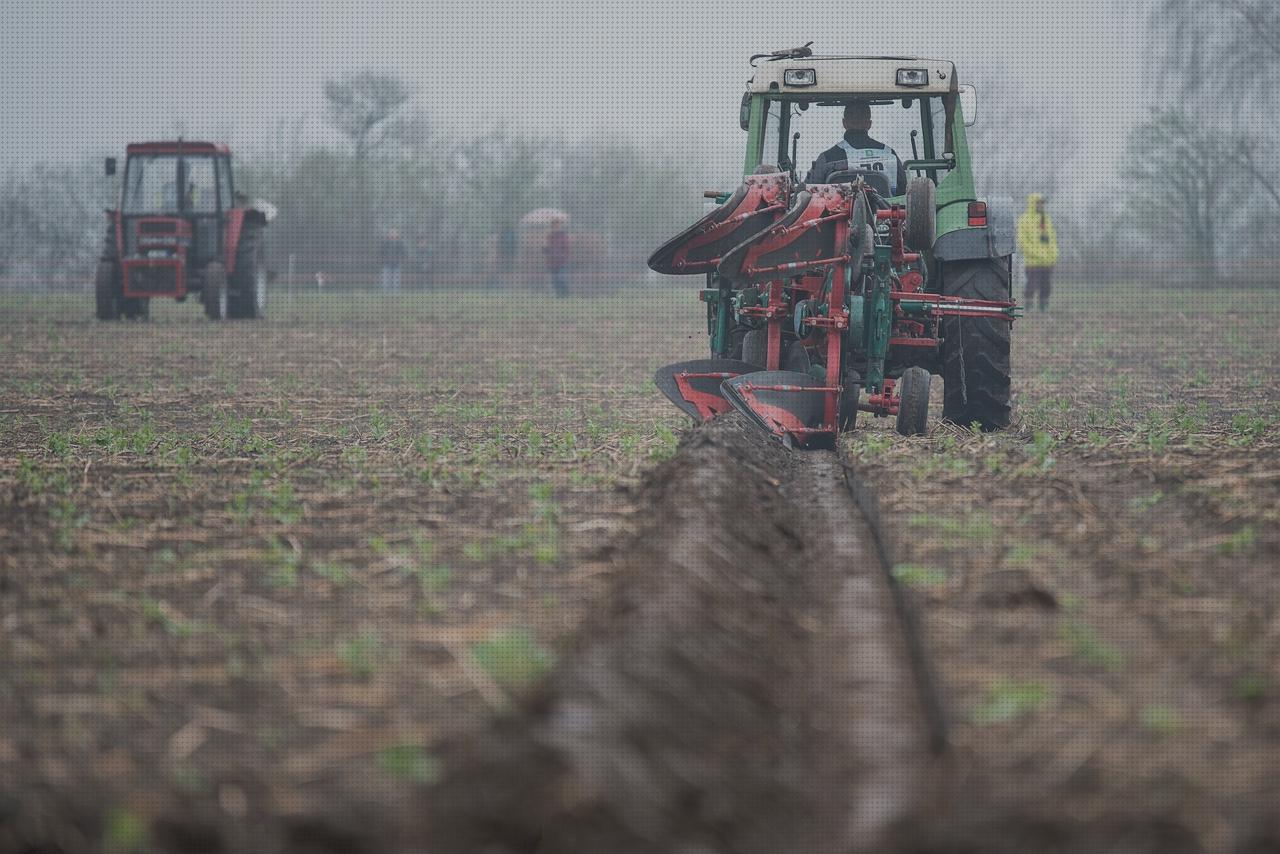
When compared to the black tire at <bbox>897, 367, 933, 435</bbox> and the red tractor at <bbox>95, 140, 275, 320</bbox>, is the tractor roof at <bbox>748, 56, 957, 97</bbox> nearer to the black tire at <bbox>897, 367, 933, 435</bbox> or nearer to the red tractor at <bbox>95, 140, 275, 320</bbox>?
the black tire at <bbox>897, 367, 933, 435</bbox>

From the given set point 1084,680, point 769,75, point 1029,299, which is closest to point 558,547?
point 1084,680

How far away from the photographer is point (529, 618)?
3.69m

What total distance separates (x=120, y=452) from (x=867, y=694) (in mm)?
4814

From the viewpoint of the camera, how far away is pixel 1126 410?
9094 millimetres

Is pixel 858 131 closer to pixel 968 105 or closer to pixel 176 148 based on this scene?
pixel 968 105

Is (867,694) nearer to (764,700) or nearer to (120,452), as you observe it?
(764,700)

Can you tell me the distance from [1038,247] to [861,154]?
14973 millimetres

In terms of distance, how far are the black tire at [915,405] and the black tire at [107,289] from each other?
53.6 ft

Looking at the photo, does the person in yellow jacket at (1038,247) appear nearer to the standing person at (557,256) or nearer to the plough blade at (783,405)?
the standing person at (557,256)

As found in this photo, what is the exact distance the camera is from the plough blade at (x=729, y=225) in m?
7.44

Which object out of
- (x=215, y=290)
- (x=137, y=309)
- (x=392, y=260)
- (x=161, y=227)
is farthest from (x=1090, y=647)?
(x=392, y=260)

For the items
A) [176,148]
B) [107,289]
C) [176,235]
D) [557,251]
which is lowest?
[107,289]

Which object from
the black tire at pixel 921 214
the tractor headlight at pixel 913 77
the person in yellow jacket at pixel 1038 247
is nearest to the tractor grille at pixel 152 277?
the person in yellow jacket at pixel 1038 247

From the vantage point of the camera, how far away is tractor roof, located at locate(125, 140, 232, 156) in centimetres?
2072
